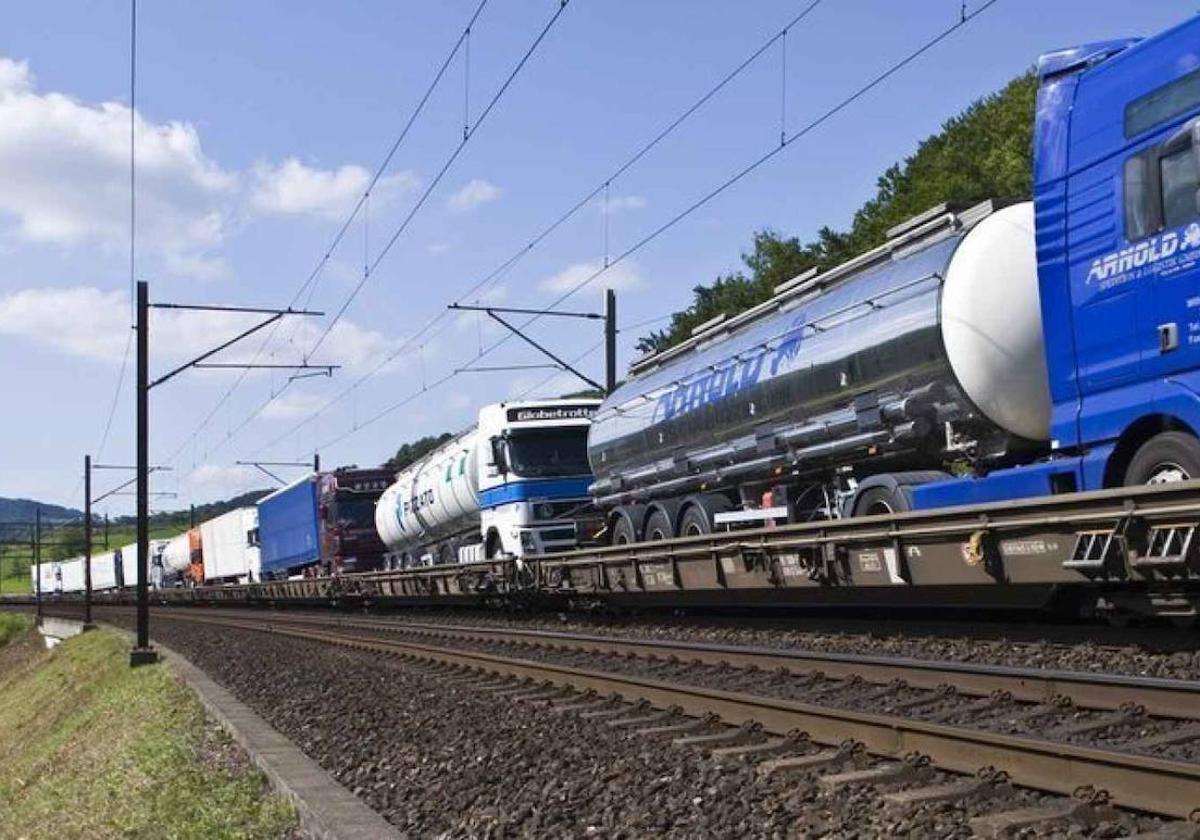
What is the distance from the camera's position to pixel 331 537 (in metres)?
39.3

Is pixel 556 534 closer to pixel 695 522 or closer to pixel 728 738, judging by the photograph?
pixel 695 522

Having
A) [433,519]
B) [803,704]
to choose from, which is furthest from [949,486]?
[433,519]

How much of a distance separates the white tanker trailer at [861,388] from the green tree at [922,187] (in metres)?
27.4

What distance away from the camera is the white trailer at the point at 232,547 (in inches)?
2023

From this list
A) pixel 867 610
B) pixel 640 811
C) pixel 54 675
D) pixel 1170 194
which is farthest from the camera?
pixel 54 675

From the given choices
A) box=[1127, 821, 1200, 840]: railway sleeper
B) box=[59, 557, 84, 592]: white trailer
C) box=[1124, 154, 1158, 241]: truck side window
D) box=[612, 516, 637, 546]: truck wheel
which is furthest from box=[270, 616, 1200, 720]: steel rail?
box=[59, 557, 84, 592]: white trailer

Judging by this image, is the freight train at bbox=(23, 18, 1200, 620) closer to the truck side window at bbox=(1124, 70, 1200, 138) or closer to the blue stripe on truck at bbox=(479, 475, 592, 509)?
the truck side window at bbox=(1124, 70, 1200, 138)

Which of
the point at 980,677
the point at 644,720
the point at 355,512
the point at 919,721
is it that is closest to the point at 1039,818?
the point at 919,721

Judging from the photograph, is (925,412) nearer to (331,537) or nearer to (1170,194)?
(1170,194)

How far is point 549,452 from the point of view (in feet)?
78.3

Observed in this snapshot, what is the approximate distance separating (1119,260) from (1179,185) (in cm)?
72

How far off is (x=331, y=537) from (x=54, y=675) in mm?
11163

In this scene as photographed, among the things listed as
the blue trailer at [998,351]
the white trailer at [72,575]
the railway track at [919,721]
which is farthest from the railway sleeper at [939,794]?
the white trailer at [72,575]

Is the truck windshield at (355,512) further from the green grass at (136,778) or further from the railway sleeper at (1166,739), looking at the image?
the railway sleeper at (1166,739)
